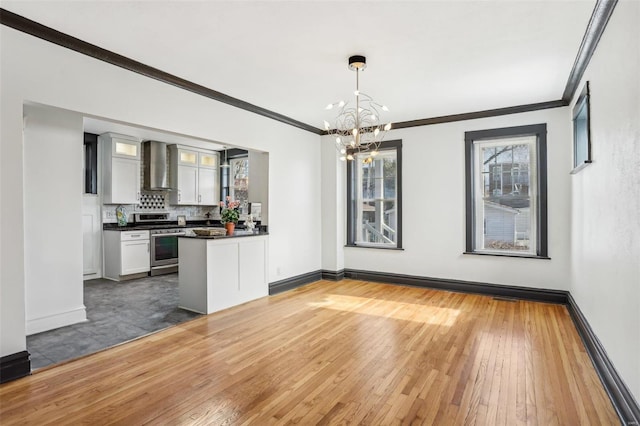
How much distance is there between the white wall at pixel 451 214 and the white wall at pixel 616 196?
1.45 meters

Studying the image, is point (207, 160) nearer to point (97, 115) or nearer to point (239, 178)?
point (239, 178)

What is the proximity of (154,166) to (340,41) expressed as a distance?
5.68m

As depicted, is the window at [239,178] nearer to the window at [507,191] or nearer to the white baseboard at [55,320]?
the white baseboard at [55,320]

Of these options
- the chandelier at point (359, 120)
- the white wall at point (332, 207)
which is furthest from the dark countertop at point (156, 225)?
the chandelier at point (359, 120)

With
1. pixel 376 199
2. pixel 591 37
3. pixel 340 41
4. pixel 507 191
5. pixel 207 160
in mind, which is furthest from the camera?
pixel 207 160

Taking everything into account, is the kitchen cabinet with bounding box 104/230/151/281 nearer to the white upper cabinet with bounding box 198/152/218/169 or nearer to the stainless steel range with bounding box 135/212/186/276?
the stainless steel range with bounding box 135/212/186/276

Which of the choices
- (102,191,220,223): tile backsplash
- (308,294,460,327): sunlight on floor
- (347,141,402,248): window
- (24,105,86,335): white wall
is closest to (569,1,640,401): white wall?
(308,294,460,327): sunlight on floor

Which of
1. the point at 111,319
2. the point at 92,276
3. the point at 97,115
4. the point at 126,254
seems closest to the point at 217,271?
the point at 111,319

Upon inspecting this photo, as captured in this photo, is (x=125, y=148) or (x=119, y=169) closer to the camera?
(x=119, y=169)

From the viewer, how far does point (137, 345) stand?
3.34 metres

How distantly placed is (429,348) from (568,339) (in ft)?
4.76

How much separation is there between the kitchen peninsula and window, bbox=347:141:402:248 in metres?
2.22

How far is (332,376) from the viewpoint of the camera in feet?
8.86

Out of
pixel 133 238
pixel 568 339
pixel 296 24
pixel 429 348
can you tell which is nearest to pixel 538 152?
pixel 568 339
